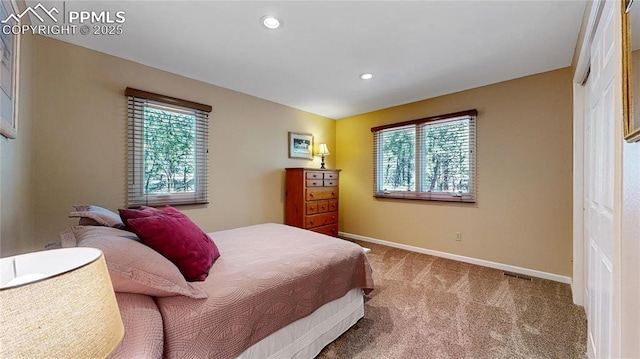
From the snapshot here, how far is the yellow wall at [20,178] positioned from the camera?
1419mm

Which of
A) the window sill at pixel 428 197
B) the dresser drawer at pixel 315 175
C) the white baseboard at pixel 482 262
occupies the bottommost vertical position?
the white baseboard at pixel 482 262

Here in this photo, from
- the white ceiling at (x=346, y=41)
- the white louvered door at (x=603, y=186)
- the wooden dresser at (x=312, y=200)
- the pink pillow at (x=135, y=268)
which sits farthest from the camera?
the wooden dresser at (x=312, y=200)

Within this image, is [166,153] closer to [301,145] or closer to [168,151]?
[168,151]

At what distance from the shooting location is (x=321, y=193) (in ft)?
13.5

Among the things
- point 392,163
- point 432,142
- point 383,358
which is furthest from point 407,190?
point 383,358

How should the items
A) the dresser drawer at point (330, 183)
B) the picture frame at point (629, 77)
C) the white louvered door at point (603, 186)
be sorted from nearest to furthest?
1. the picture frame at point (629, 77)
2. the white louvered door at point (603, 186)
3. the dresser drawer at point (330, 183)

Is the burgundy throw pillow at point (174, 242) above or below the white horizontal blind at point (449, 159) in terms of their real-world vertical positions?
below

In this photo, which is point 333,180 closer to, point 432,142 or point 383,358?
point 432,142

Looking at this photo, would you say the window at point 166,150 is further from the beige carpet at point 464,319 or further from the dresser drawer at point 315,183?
the beige carpet at point 464,319

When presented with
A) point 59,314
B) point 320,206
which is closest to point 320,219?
point 320,206

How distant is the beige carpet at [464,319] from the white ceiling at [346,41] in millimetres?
2374

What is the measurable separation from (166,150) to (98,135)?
594 mm

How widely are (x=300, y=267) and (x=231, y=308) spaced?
1.63 feet

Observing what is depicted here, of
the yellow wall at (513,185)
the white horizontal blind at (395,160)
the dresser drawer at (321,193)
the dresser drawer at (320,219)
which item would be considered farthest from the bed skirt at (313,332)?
the white horizontal blind at (395,160)
